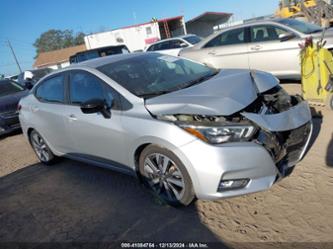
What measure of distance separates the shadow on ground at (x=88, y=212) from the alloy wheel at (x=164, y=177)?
0.18 meters

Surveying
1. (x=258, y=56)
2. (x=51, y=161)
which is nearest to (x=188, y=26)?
(x=258, y=56)

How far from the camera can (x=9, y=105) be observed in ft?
27.2

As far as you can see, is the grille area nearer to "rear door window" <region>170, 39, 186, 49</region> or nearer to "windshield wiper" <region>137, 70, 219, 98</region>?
"windshield wiper" <region>137, 70, 219, 98</region>

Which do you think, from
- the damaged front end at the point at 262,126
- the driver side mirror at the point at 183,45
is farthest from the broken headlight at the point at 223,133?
the driver side mirror at the point at 183,45

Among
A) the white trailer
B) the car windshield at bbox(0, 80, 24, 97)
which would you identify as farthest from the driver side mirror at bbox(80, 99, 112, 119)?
the white trailer

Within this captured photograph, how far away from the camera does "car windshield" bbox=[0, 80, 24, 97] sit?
368 inches

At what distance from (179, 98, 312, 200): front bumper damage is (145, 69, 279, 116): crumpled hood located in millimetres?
211

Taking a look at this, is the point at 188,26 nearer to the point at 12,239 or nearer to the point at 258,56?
the point at 258,56

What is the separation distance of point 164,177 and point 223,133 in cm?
84

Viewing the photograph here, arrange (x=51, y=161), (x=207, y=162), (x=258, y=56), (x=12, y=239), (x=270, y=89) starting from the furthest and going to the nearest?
1. (x=258, y=56)
2. (x=51, y=161)
3. (x=270, y=89)
4. (x=12, y=239)
5. (x=207, y=162)

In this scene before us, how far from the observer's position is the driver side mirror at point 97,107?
3.48 m

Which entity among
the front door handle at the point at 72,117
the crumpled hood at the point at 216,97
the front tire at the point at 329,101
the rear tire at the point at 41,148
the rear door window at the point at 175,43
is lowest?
the front tire at the point at 329,101

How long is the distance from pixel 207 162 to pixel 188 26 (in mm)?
39188

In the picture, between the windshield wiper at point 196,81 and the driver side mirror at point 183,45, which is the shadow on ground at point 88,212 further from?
the driver side mirror at point 183,45
